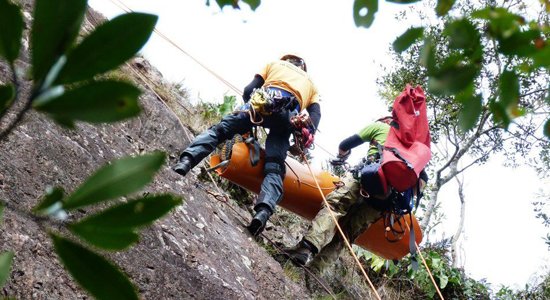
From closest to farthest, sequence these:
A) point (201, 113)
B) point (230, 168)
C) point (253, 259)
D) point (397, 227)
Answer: point (253, 259) → point (230, 168) → point (397, 227) → point (201, 113)

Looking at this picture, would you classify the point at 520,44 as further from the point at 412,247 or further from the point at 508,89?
the point at 412,247

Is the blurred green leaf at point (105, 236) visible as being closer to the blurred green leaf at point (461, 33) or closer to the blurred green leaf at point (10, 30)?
the blurred green leaf at point (10, 30)

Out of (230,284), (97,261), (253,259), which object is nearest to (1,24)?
(97,261)

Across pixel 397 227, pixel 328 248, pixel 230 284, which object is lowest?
pixel 230 284

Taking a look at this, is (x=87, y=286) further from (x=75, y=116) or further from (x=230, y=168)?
(x=230, y=168)

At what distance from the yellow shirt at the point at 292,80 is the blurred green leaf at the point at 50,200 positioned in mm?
5221

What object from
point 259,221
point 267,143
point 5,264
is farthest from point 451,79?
point 267,143

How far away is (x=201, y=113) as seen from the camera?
31.4 feet

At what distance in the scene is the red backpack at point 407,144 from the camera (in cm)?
537

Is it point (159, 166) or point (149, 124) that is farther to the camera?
point (149, 124)

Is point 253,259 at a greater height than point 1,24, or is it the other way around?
point 1,24

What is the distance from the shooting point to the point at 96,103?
64 cm

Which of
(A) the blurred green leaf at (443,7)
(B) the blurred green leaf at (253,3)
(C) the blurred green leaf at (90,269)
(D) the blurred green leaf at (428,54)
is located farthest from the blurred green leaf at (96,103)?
(B) the blurred green leaf at (253,3)

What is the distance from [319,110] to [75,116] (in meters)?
5.61
